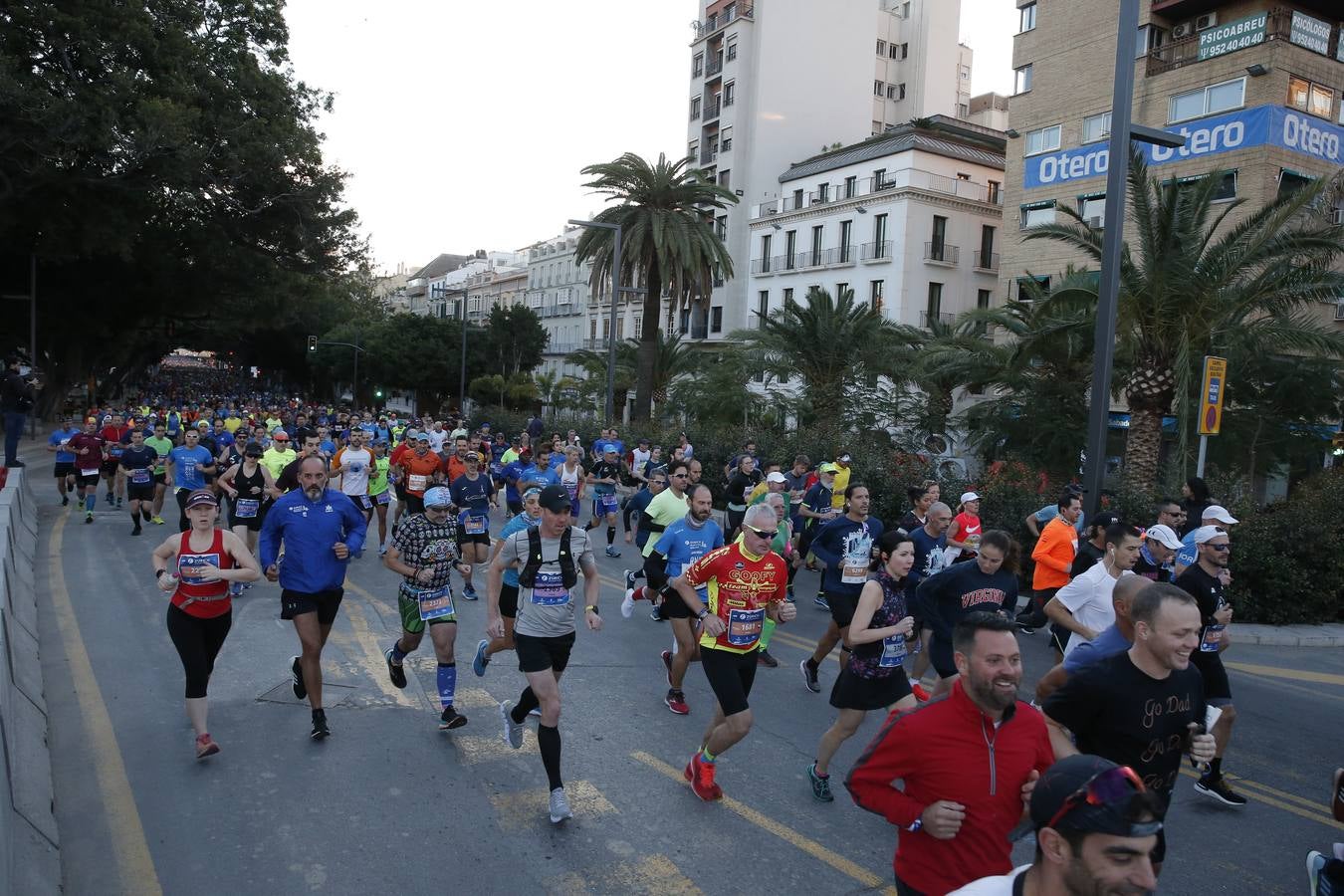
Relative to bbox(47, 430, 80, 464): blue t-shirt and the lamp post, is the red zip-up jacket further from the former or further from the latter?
bbox(47, 430, 80, 464): blue t-shirt

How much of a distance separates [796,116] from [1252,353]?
39.7 m

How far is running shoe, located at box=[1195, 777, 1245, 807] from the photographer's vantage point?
5844 mm

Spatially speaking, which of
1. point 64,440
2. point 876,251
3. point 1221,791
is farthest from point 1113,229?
point 876,251

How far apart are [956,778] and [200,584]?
4.90 meters

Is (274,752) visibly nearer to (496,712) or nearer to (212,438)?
(496,712)

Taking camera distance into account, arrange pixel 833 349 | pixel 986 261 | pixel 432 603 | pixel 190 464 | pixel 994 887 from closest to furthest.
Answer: pixel 994 887 < pixel 432 603 < pixel 190 464 < pixel 833 349 < pixel 986 261

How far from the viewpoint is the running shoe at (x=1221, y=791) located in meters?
5.84

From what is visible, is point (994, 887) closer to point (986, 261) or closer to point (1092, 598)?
point (1092, 598)

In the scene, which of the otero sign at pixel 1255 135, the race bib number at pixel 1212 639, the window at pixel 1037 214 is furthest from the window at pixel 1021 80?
the race bib number at pixel 1212 639

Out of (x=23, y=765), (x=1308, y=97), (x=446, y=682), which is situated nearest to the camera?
(x=23, y=765)

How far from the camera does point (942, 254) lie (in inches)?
1665

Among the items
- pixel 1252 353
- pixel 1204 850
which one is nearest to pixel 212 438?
pixel 1204 850

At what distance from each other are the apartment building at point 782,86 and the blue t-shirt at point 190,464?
39.2 meters

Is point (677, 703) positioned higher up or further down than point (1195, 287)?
further down
